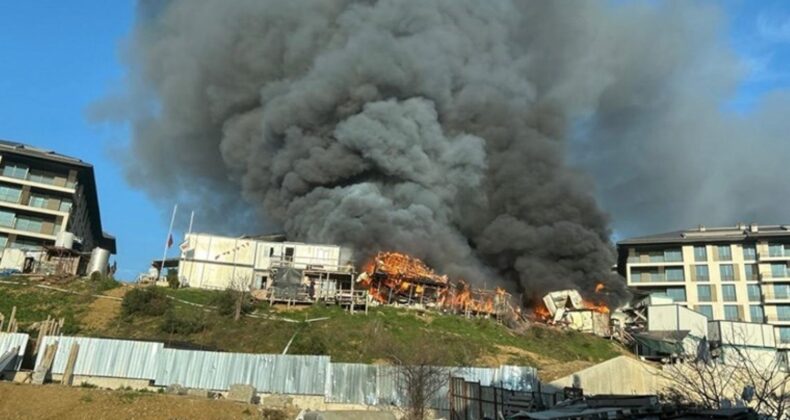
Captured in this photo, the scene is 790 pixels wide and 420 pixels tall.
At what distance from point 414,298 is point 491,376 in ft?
77.7

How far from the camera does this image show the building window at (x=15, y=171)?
60847 mm

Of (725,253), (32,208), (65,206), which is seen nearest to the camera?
(32,208)

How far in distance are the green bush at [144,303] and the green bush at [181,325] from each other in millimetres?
1661

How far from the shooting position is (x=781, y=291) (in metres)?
67.7

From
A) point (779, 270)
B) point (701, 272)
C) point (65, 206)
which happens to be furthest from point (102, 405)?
point (779, 270)

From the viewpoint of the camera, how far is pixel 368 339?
34.7 metres

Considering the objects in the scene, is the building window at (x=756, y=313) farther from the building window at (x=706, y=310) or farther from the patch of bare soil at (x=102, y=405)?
the patch of bare soil at (x=102, y=405)

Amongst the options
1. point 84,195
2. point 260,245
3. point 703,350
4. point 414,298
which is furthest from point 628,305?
point 84,195

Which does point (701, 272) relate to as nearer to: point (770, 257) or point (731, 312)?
point (731, 312)

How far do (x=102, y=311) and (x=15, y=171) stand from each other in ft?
109

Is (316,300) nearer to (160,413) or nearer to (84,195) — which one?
(160,413)

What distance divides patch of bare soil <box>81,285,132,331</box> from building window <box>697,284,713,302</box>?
201ft

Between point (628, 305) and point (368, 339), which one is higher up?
point (628, 305)

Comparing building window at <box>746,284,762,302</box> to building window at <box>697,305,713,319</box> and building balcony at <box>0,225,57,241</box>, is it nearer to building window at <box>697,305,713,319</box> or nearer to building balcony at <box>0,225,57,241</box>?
building window at <box>697,305,713,319</box>
